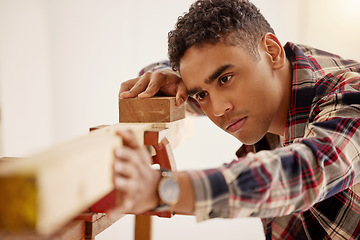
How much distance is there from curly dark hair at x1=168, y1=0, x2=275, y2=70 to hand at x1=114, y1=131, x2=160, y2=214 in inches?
22.0

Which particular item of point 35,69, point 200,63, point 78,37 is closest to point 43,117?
point 35,69

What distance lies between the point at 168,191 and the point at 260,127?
2.07 feet

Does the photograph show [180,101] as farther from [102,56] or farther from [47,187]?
[102,56]

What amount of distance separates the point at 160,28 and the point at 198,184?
5.91 ft

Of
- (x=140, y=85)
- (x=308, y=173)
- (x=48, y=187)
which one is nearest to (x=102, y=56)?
(x=140, y=85)

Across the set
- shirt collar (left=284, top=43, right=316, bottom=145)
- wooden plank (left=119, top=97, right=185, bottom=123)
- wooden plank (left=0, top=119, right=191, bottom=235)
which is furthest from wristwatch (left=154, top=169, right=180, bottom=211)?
shirt collar (left=284, top=43, right=316, bottom=145)

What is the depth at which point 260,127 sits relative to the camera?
1.07 meters

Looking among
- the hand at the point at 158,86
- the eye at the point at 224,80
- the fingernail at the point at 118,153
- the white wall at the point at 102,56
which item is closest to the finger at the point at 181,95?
the hand at the point at 158,86

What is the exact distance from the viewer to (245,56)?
100 cm

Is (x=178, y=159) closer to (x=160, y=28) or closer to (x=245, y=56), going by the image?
(x=160, y=28)

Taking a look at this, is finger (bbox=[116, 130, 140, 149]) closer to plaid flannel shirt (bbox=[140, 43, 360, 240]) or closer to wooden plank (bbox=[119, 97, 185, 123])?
plaid flannel shirt (bbox=[140, 43, 360, 240])

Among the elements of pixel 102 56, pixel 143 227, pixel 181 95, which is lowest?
pixel 143 227

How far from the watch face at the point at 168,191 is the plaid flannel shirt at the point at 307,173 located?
4 centimetres

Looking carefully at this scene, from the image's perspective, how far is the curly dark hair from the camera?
0.99m
